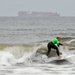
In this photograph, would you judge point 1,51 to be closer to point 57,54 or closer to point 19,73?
point 57,54

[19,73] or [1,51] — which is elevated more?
[1,51]

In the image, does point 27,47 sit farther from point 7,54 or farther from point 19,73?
point 19,73

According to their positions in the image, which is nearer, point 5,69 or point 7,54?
point 5,69

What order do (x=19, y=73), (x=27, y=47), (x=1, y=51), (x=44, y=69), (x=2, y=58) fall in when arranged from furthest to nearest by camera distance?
(x=27, y=47) → (x=1, y=51) → (x=2, y=58) → (x=44, y=69) → (x=19, y=73)

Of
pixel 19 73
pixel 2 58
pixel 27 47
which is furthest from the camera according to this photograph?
pixel 27 47

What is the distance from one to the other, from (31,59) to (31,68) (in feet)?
11.7

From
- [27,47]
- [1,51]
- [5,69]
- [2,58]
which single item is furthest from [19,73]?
[27,47]

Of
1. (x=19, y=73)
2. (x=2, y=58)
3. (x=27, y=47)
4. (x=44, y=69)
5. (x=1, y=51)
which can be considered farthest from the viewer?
(x=27, y=47)

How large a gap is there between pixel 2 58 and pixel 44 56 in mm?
2894

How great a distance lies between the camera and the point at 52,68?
17328mm

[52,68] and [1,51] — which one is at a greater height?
[1,51]

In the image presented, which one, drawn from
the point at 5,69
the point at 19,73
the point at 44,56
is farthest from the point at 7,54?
the point at 19,73

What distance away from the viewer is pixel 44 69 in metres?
16.9

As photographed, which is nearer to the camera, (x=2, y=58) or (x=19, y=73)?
(x=19, y=73)
